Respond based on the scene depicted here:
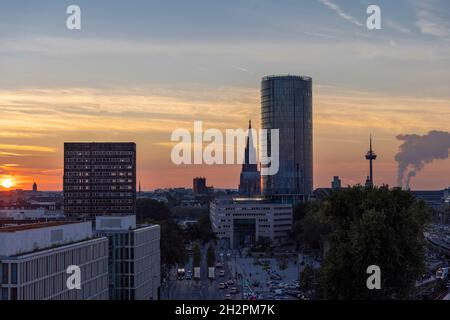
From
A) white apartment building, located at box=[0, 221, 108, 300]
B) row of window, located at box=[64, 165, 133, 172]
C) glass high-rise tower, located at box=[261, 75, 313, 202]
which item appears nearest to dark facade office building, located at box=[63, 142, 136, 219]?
row of window, located at box=[64, 165, 133, 172]

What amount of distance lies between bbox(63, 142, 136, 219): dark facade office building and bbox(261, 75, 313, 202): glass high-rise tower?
5049cm

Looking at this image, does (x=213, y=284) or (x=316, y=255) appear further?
(x=316, y=255)

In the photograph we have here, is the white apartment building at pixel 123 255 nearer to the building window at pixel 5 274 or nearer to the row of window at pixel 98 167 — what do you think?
the building window at pixel 5 274

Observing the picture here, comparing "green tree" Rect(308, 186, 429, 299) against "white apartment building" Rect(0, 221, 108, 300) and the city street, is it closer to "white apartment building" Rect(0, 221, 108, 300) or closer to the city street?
"white apartment building" Rect(0, 221, 108, 300)

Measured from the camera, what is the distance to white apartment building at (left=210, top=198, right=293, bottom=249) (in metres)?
116

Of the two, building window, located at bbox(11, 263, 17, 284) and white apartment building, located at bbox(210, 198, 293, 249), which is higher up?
building window, located at bbox(11, 263, 17, 284)

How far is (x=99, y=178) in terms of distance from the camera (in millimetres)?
107500

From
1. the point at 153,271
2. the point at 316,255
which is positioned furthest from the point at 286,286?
the point at 316,255

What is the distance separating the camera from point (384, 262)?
1180 inches

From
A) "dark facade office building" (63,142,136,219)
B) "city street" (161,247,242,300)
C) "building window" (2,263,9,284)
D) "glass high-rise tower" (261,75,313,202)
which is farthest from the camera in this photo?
"glass high-rise tower" (261,75,313,202)

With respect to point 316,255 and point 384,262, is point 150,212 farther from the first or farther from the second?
point 384,262

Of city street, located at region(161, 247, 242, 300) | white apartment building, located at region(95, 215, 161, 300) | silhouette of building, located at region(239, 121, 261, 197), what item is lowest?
city street, located at region(161, 247, 242, 300)
